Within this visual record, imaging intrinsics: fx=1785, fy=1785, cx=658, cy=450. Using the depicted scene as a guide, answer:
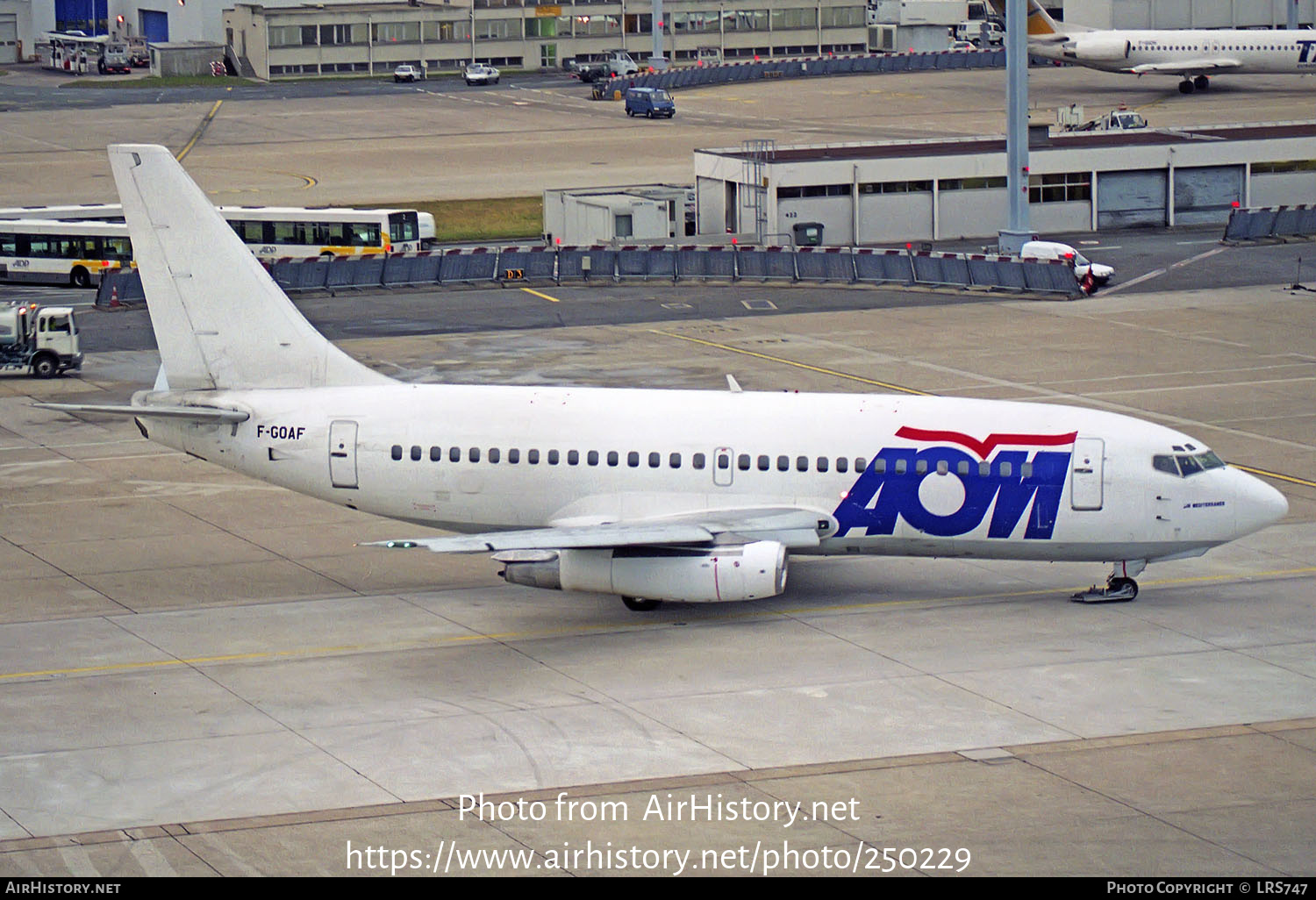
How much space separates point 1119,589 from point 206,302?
2055 centimetres

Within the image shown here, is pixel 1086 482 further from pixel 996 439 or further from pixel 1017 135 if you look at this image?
pixel 1017 135

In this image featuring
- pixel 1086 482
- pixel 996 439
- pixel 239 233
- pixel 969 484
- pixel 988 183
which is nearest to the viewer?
pixel 1086 482

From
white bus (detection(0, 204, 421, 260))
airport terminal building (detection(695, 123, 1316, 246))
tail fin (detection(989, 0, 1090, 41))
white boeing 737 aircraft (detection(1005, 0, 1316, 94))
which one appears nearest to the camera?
white bus (detection(0, 204, 421, 260))

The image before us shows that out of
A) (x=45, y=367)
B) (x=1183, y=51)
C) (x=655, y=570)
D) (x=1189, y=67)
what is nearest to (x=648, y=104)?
(x=1183, y=51)

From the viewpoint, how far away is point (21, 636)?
35.5 m

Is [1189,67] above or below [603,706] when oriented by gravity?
above

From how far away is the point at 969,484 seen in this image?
119ft

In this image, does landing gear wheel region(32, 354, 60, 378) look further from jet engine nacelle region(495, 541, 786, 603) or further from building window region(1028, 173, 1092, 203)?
building window region(1028, 173, 1092, 203)

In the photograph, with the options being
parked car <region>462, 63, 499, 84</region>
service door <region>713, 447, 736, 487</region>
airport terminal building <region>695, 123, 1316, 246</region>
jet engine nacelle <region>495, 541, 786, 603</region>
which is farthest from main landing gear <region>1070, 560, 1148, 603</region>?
parked car <region>462, 63, 499, 84</region>

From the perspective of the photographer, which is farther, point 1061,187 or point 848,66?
point 848,66

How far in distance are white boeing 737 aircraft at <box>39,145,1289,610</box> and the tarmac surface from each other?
157cm

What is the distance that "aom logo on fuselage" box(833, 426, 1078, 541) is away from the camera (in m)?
36.4

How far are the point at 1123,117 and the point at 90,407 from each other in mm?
91853
